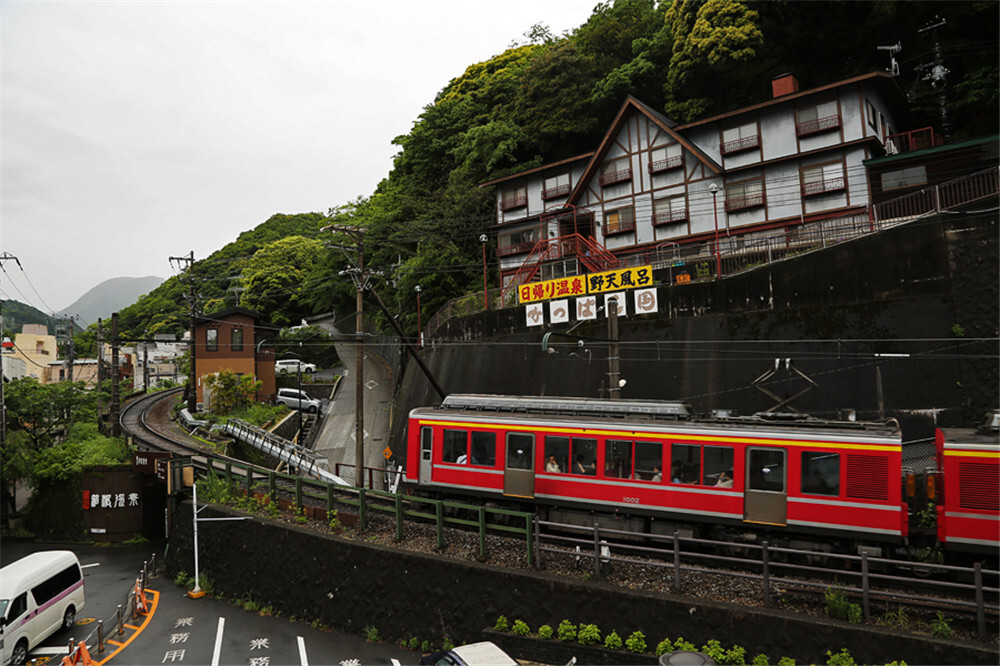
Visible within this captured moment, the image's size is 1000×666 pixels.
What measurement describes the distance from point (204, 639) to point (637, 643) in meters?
10.0

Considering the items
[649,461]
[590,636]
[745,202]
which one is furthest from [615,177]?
[590,636]

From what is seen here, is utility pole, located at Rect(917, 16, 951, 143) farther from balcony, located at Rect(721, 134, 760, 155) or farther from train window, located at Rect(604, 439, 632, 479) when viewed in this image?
train window, located at Rect(604, 439, 632, 479)

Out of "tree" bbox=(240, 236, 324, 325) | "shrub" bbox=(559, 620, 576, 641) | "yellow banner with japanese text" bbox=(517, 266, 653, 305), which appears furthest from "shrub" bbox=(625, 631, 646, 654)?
"tree" bbox=(240, 236, 324, 325)

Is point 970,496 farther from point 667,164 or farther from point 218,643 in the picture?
point 667,164

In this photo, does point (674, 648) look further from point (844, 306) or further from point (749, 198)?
point (749, 198)

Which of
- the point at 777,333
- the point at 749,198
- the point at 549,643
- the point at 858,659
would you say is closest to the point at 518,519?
the point at 549,643

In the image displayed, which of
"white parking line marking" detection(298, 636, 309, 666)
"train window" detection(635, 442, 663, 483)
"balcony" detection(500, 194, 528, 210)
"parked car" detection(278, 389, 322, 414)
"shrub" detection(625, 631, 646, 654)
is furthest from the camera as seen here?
"parked car" detection(278, 389, 322, 414)

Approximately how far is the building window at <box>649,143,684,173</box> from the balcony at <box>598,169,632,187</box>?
138 cm

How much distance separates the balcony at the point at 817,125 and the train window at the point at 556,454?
21.4 meters

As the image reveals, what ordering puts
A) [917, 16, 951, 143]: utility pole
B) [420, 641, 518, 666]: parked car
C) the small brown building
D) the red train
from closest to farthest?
[420, 641, 518, 666]: parked car → the red train → [917, 16, 951, 143]: utility pole → the small brown building

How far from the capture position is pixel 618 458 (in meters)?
12.9

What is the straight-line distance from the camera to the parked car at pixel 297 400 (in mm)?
38781

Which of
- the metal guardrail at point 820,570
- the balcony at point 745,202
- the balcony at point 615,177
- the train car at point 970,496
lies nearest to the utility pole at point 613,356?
the metal guardrail at point 820,570

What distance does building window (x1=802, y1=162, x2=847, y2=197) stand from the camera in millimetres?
25531
